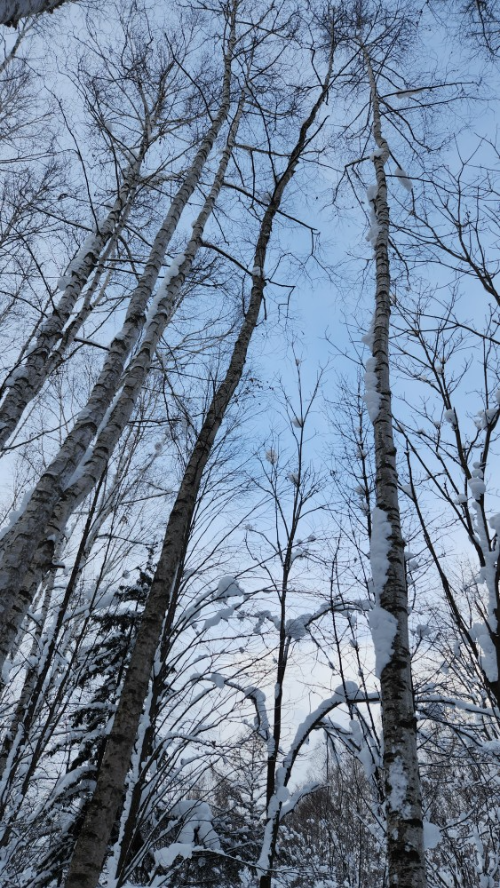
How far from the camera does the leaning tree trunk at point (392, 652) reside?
178cm

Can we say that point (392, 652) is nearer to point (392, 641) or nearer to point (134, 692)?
point (392, 641)

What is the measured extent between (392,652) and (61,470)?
2.31 m

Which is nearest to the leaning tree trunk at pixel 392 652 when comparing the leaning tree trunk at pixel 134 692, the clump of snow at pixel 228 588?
the leaning tree trunk at pixel 134 692

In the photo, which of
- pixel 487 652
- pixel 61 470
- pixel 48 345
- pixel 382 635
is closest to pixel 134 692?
pixel 382 635

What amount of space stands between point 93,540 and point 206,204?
444cm

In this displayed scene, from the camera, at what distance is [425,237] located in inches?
180

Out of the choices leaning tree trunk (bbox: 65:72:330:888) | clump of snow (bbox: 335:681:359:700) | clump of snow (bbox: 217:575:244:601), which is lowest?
leaning tree trunk (bbox: 65:72:330:888)

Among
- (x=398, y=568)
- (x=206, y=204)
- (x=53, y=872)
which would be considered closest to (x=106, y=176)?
(x=206, y=204)

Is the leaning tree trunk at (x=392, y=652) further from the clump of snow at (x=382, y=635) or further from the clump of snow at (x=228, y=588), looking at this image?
the clump of snow at (x=228, y=588)

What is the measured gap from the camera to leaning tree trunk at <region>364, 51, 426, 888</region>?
178 centimetres

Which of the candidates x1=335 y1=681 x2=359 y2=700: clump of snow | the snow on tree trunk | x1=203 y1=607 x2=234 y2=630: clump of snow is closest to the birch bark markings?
the snow on tree trunk

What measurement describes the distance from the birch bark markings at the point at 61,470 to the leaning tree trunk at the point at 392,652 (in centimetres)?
198

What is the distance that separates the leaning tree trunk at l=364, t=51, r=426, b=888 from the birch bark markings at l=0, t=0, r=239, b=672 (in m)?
1.98

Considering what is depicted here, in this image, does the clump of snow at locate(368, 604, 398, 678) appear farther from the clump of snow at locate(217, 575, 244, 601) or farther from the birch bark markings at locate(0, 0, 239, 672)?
the birch bark markings at locate(0, 0, 239, 672)
